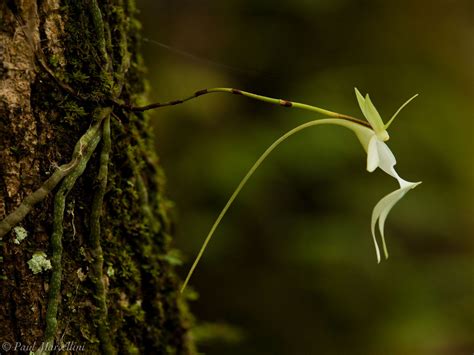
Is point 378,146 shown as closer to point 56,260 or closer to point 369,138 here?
point 369,138

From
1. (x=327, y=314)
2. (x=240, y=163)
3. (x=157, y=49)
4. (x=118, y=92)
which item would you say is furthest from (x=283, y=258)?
(x=118, y=92)

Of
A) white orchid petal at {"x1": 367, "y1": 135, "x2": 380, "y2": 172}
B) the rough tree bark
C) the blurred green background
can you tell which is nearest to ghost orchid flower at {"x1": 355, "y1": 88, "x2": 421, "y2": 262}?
white orchid petal at {"x1": 367, "y1": 135, "x2": 380, "y2": 172}

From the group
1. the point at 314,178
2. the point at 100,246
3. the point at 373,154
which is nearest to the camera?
A: the point at 373,154

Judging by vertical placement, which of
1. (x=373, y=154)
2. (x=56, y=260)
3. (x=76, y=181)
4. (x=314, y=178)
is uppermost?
(x=314, y=178)

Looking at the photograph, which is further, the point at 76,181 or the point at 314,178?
the point at 314,178

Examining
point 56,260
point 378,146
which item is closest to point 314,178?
point 378,146

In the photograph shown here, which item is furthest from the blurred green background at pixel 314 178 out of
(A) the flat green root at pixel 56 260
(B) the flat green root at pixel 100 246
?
(A) the flat green root at pixel 56 260

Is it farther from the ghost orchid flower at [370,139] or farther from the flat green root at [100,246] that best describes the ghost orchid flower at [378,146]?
the flat green root at [100,246]
